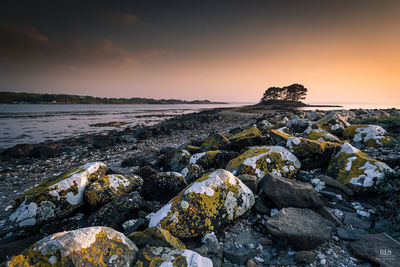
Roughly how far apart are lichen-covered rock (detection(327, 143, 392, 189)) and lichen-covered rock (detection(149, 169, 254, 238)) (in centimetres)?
269

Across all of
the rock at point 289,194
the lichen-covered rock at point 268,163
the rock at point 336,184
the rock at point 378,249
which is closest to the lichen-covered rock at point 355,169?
the rock at point 336,184

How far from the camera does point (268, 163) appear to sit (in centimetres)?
505

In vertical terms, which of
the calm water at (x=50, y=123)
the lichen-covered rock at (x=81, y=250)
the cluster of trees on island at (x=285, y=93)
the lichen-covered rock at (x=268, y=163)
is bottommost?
the calm water at (x=50, y=123)

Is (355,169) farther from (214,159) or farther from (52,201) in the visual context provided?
(52,201)

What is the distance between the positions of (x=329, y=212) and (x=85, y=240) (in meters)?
4.40

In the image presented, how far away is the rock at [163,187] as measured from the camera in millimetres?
4945

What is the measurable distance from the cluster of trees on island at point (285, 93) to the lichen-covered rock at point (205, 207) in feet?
Answer: 317

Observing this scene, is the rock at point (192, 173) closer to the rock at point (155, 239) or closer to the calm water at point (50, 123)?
the rock at point (155, 239)

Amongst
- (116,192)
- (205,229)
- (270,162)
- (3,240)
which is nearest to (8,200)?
(3,240)

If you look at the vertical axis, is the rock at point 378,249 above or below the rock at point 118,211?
above

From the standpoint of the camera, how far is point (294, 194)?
372 cm

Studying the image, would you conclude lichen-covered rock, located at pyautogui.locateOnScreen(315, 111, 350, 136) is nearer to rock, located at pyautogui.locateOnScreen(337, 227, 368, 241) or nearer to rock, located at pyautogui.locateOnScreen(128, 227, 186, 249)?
rock, located at pyautogui.locateOnScreen(337, 227, 368, 241)

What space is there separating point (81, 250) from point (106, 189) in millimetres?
2750

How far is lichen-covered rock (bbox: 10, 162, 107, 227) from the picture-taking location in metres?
4.18
